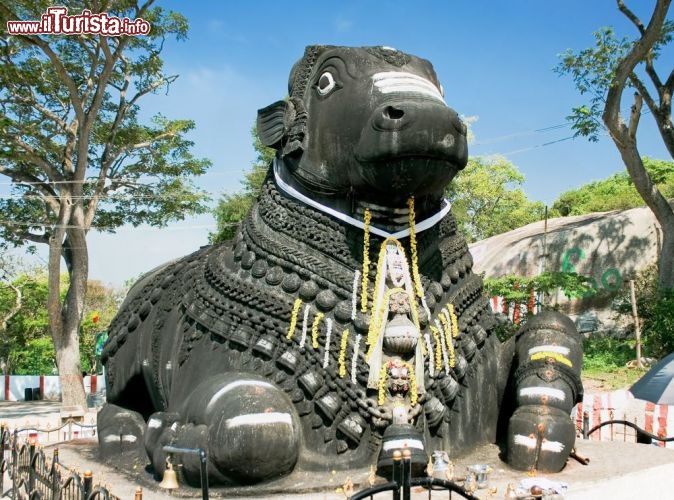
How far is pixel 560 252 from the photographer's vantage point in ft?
67.0

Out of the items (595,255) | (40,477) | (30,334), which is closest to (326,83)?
(40,477)

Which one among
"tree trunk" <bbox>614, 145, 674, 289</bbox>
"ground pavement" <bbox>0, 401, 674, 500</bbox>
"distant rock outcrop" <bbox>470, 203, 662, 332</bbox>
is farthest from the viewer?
"distant rock outcrop" <bbox>470, 203, 662, 332</bbox>

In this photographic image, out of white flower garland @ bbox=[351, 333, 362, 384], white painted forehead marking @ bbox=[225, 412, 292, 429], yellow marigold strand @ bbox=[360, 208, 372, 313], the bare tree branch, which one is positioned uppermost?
the bare tree branch

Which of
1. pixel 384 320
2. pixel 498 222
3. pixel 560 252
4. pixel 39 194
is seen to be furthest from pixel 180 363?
pixel 498 222

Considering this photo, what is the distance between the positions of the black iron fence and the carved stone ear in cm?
208

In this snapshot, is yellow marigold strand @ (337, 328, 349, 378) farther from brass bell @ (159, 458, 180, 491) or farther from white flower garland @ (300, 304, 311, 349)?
brass bell @ (159, 458, 180, 491)

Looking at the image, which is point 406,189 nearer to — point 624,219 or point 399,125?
point 399,125

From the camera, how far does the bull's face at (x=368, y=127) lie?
13.0ft

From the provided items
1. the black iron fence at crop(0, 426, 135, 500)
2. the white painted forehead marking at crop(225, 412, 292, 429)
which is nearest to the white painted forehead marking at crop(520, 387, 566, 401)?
the white painted forehead marking at crop(225, 412, 292, 429)

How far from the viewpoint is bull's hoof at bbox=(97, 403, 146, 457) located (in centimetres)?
525

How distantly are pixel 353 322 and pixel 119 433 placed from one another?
2119 mm

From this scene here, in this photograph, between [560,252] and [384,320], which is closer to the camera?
[384,320]

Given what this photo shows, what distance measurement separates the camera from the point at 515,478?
408 cm

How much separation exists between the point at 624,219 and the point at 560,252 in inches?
74.3
